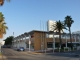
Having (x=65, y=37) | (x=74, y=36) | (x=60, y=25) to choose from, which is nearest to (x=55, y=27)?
(x=60, y=25)

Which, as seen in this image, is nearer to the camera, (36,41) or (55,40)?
(36,41)

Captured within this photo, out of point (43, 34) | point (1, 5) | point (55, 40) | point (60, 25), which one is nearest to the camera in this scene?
point (1, 5)

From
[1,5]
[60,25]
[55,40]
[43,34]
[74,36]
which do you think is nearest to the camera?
[1,5]

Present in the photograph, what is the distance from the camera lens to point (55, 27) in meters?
68.1

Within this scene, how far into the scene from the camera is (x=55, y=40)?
254ft

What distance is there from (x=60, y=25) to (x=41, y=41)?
392 inches

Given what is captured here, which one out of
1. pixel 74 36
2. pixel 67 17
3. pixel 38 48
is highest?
pixel 67 17

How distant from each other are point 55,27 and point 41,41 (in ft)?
26.2

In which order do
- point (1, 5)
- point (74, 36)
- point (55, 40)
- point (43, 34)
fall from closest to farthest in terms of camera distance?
point (1, 5) < point (43, 34) < point (55, 40) < point (74, 36)

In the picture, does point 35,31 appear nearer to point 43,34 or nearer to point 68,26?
point 43,34

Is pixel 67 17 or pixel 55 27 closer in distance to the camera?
pixel 55 27

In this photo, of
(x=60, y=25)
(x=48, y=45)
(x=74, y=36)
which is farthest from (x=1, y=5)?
(x=74, y=36)

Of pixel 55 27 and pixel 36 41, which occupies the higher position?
pixel 55 27

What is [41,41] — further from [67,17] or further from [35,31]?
[67,17]
